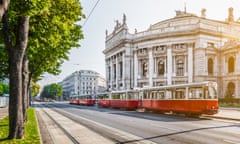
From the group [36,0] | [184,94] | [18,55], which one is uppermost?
[36,0]

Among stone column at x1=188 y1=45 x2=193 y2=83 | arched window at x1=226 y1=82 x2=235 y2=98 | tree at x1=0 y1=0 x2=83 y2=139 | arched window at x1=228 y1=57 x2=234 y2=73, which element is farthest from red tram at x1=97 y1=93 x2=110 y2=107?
arched window at x1=228 y1=57 x2=234 y2=73

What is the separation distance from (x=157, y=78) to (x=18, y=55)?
53920mm

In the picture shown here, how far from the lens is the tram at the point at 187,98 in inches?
851

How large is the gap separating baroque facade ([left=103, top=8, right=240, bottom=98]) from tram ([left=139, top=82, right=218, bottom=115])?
2765 cm

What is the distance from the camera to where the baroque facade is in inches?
2162

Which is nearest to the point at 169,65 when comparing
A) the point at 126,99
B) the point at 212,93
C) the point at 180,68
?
the point at 180,68

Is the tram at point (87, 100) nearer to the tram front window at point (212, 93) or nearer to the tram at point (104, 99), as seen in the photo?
the tram at point (104, 99)

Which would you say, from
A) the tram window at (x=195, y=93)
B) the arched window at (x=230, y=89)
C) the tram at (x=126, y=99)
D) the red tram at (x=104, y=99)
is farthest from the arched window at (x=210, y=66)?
the tram window at (x=195, y=93)

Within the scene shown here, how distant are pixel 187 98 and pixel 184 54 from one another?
37.5 m

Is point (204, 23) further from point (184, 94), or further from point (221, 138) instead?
point (221, 138)

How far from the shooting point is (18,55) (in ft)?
34.9

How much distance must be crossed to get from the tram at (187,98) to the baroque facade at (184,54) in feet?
90.7

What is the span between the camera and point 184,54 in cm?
5928

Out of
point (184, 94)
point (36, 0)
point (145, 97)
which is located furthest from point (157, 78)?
point (36, 0)
